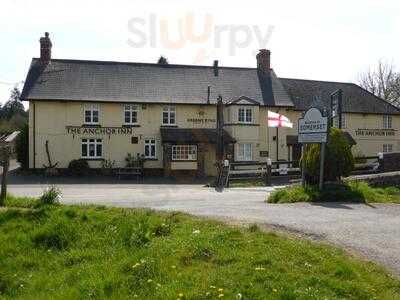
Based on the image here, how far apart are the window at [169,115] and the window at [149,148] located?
182cm

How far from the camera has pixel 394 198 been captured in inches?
648

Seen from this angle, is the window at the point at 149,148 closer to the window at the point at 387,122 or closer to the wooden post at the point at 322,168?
the window at the point at 387,122

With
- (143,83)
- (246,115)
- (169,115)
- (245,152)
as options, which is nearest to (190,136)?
(169,115)

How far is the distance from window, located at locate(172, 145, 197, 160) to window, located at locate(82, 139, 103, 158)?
16.9ft

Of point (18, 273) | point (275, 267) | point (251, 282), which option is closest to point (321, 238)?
point (275, 267)

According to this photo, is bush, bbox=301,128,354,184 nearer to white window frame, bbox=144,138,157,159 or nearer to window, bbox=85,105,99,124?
white window frame, bbox=144,138,157,159

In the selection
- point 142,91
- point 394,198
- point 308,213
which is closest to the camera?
point 308,213

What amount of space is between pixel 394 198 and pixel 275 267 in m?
10.3

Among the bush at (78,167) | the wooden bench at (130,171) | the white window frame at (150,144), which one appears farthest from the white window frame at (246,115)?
the bush at (78,167)

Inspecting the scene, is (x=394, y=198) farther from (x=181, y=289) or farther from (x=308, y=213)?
(x=181, y=289)

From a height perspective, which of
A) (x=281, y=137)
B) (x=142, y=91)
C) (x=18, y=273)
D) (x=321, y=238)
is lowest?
(x=18, y=273)

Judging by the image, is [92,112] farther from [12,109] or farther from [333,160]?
[12,109]

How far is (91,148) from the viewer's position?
1503 inches

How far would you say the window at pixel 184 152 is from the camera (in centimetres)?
3788
